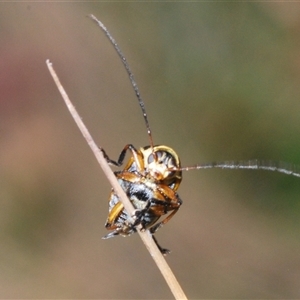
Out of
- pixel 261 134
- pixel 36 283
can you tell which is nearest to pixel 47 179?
pixel 36 283

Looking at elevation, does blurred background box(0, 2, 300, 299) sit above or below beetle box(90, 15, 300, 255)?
above

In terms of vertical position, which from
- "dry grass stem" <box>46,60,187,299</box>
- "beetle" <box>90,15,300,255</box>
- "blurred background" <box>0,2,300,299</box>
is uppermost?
"blurred background" <box>0,2,300,299</box>

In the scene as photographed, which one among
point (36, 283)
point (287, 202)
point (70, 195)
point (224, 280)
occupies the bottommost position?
point (36, 283)

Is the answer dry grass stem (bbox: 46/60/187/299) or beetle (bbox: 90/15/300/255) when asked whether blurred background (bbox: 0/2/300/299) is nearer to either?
beetle (bbox: 90/15/300/255)

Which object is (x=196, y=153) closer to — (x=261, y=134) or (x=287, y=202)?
(x=261, y=134)

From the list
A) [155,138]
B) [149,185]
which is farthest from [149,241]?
[155,138]

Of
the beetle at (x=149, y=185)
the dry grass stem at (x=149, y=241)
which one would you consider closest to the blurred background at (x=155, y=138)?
the beetle at (x=149, y=185)

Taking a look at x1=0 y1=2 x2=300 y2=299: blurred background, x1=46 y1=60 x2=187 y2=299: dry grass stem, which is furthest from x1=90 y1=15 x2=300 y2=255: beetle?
x1=0 y1=2 x2=300 y2=299: blurred background

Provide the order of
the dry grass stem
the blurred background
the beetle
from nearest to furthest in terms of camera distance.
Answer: the dry grass stem → the beetle → the blurred background
